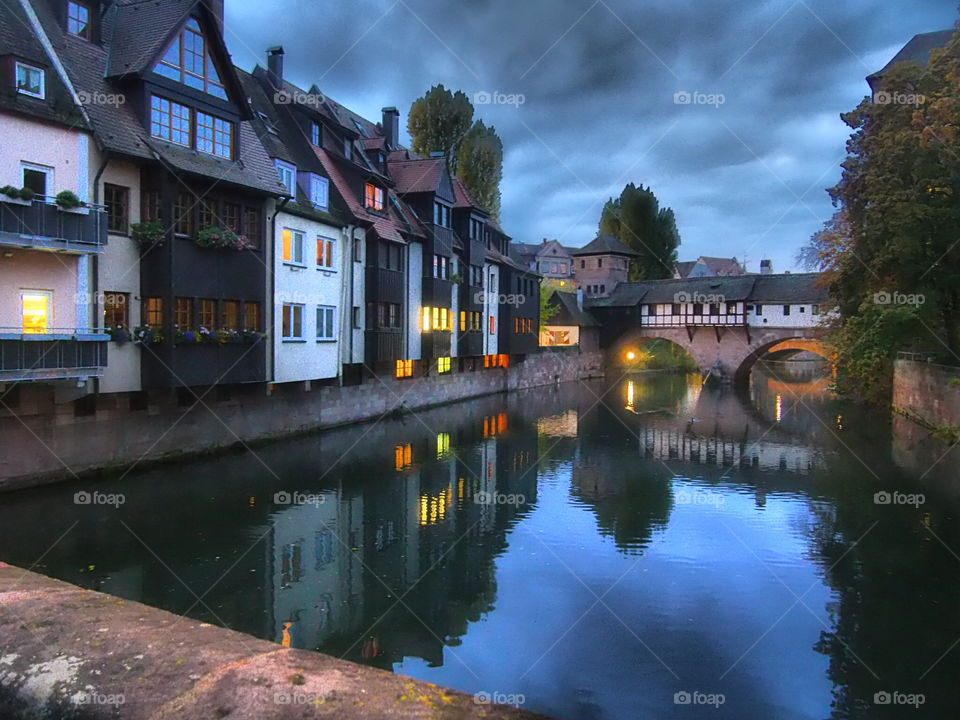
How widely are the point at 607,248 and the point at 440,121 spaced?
36.9m

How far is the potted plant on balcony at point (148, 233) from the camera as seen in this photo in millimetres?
19734

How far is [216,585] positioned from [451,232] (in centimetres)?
2859

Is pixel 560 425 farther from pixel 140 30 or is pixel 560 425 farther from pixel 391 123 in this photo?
pixel 140 30

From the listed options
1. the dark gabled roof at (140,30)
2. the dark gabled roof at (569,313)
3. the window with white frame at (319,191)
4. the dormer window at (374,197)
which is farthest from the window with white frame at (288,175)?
the dark gabled roof at (569,313)

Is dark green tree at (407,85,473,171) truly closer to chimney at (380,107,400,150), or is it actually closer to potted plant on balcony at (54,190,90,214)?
chimney at (380,107,400,150)

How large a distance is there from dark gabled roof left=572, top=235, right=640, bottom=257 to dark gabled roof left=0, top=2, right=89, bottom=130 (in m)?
70.2

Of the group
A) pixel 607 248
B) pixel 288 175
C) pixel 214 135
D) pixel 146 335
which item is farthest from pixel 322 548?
pixel 607 248

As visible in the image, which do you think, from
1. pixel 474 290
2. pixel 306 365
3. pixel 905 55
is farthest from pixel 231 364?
pixel 905 55

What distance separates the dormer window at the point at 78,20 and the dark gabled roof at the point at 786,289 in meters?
55.7

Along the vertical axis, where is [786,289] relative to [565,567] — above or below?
above

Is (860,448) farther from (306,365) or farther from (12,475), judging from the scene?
(12,475)

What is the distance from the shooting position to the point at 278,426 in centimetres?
2702

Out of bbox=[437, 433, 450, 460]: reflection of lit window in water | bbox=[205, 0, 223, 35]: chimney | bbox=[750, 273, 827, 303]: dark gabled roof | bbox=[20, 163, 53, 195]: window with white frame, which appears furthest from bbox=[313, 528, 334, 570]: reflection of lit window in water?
bbox=[750, 273, 827, 303]: dark gabled roof

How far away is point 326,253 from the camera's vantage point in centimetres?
2872
